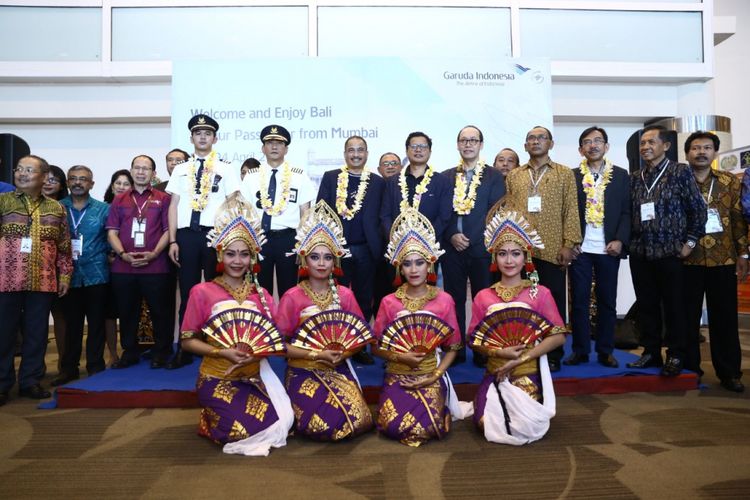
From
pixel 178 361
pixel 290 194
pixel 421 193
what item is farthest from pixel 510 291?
pixel 178 361

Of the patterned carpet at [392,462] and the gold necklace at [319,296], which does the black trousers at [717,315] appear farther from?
the gold necklace at [319,296]

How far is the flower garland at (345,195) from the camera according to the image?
4.19 meters

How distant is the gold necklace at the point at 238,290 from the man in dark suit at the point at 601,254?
2.50 meters

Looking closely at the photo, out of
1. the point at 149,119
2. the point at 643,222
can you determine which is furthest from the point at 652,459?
the point at 149,119

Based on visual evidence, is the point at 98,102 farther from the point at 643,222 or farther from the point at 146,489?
the point at 643,222

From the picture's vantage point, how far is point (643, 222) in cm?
389

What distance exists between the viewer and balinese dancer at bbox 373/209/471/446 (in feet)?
9.12

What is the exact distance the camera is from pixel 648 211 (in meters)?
3.87

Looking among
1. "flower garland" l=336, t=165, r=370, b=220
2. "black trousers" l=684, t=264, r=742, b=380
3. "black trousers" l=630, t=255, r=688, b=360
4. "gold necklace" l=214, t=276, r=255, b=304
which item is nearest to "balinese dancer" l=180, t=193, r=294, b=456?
"gold necklace" l=214, t=276, r=255, b=304

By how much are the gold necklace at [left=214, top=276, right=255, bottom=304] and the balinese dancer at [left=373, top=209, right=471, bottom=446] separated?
80cm

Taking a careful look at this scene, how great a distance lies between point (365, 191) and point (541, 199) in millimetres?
1395

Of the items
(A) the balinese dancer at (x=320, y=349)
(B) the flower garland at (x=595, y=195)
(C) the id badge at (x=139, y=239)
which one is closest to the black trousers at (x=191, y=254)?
(C) the id badge at (x=139, y=239)

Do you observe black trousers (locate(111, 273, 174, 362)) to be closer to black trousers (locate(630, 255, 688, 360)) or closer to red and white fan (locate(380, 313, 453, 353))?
red and white fan (locate(380, 313, 453, 353))

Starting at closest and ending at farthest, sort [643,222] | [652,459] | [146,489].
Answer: [146,489] < [652,459] < [643,222]
